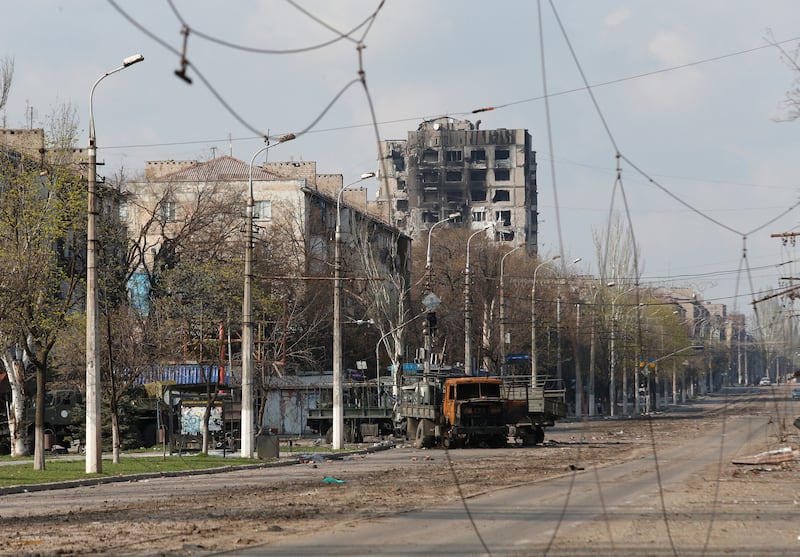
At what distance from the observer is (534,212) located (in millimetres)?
179125

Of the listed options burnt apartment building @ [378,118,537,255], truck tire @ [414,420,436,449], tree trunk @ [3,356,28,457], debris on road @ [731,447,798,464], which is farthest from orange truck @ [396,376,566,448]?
burnt apartment building @ [378,118,537,255]

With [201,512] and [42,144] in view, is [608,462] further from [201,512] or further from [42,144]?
[42,144]

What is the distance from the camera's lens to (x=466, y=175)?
174625mm

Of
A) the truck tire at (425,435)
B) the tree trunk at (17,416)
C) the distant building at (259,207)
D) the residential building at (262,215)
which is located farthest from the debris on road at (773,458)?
the distant building at (259,207)

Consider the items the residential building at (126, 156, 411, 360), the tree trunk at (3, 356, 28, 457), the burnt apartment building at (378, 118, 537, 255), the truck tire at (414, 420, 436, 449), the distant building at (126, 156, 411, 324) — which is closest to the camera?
the tree trunk at (3, 356, 28, 457)

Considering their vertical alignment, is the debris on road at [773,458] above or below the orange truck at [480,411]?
below

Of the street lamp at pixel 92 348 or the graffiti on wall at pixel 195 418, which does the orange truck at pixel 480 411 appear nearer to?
the graffiti on wall at pixel 195 418

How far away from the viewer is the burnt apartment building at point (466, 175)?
17450 centimetres

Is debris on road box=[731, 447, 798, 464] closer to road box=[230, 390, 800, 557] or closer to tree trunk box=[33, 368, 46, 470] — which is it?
road box=[230, 390, 800, 557]

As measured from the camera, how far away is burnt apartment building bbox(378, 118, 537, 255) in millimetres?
174500

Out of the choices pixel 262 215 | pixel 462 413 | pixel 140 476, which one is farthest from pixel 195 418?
pixel 262 215

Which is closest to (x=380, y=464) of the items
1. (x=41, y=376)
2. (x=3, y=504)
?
(x=41, y=376)

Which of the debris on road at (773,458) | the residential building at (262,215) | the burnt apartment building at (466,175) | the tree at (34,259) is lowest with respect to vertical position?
the debris on road at (773,458)

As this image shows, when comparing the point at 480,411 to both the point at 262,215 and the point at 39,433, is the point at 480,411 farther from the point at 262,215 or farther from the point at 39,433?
the point at 262,215
